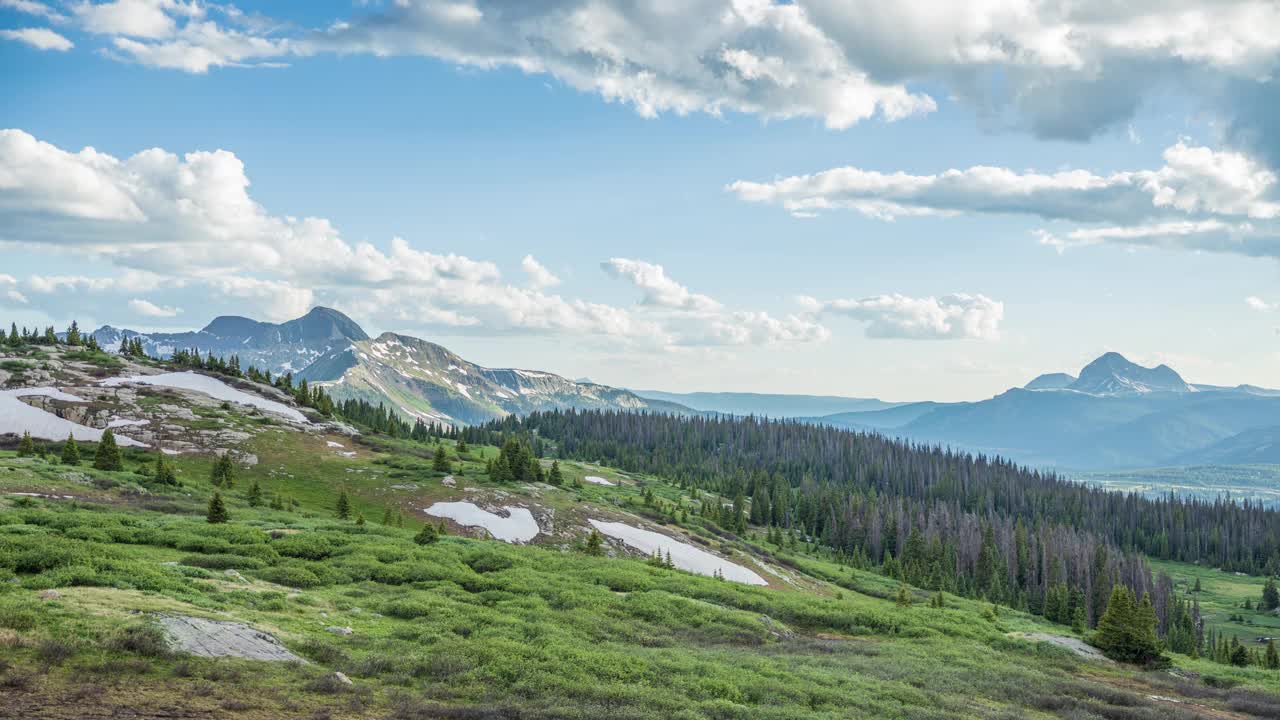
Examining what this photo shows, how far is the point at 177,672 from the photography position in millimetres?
21859

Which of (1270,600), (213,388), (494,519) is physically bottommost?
(1270,600)

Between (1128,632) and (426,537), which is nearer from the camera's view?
(1128,632)

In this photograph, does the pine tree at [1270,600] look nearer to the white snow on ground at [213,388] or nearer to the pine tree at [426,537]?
the pine tree at [426,537]

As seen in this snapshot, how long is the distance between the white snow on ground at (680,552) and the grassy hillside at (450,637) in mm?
38711

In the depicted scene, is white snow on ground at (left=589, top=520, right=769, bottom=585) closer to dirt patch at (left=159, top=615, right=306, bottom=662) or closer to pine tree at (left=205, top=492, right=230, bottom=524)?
pine tree at (left=205, top=492, right=230, bottom=524)

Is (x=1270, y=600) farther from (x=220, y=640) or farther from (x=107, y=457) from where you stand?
(x=107, y=457)

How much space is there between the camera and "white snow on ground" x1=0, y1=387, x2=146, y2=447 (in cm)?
9984

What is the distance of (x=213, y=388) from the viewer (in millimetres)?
149125

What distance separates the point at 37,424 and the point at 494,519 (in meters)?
65.5

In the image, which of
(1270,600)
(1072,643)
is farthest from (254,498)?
(1270,600)

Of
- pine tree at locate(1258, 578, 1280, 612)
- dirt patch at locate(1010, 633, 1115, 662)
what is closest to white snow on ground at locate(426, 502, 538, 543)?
dirt patch at locate(1010, 633, 1115, 662)

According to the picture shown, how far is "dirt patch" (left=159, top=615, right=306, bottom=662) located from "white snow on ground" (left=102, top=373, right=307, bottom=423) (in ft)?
383

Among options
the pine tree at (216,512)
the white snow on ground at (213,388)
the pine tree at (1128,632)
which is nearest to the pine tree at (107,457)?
the pine tree at (216,512)

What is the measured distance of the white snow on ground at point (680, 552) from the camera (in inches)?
3760
